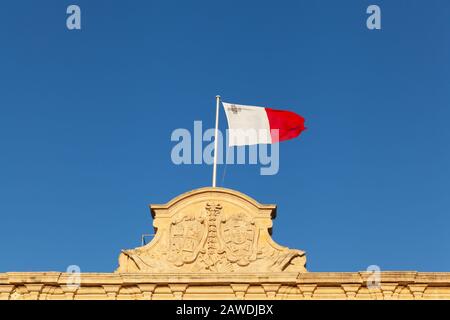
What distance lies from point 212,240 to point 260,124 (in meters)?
4.36

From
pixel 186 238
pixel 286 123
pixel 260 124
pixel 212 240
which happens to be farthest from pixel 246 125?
pixel 186 238

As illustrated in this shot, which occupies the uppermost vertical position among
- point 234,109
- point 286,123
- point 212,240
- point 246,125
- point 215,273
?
point 234,109

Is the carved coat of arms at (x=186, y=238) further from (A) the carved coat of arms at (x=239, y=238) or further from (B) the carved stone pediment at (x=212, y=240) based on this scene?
(A) the carved coat of arms at (x=239, y=238)

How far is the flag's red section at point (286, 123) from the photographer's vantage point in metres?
27.7

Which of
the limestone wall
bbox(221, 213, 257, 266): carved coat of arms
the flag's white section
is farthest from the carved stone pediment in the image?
the flag's white section

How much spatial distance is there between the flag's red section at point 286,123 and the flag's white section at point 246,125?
20 cm

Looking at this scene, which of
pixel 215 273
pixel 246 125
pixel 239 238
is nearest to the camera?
pixel 215 273

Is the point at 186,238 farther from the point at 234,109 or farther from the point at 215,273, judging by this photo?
the point at 234,109

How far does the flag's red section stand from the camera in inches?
1089

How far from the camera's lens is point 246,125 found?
1086 inches
